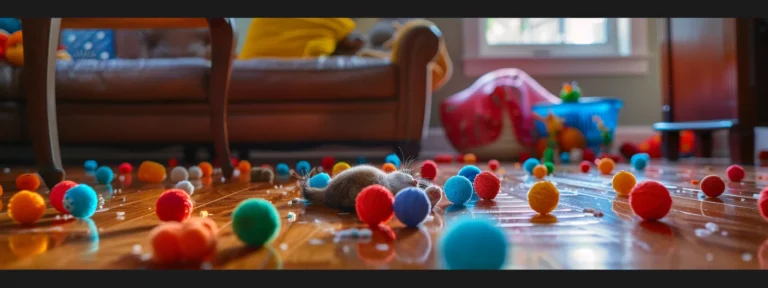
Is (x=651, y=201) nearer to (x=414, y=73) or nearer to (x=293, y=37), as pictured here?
(x=414, y=73)

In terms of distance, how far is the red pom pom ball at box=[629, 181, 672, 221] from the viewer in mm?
799

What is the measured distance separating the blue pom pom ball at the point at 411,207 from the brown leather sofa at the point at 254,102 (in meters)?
1.93

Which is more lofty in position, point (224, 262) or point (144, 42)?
point (144, 42)

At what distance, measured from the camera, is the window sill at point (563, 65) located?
398cm

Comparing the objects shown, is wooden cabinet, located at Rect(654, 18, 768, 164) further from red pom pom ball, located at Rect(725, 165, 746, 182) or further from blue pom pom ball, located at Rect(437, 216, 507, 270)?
blue pom pom ball, located at Rect(437, 216, 507, 270)

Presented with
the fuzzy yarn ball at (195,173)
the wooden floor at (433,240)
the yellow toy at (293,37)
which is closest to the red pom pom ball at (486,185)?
the wooden floor at (433,240)

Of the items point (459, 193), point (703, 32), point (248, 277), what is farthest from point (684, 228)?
point (703, 32)

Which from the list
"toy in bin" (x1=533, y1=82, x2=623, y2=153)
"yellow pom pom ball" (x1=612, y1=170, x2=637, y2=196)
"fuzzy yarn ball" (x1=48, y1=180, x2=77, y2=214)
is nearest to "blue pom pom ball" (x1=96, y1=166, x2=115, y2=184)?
"fuzzy yarn ball" (x1=48, y1=180, x2=77, y2=214)

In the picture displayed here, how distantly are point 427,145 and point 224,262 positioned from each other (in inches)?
135

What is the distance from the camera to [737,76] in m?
2.40

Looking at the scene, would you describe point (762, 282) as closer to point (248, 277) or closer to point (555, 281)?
point (555, 281)

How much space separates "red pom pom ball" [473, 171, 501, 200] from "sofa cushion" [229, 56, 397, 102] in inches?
63.4

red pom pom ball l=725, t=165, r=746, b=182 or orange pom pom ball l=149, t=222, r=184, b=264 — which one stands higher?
orange pom pom ball l=149, t=222, r=184, b=264

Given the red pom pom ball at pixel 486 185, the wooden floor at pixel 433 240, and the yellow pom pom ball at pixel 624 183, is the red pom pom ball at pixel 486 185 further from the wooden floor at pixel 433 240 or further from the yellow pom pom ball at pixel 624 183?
the yellow pom pom ball at pixel 624 183
